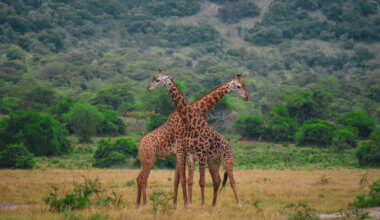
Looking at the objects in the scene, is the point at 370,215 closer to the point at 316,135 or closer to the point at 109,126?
the point at 316,135

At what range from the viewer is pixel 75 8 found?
394 feet

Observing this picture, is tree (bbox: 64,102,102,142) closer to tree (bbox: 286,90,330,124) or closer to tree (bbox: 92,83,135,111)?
tree (bbox: 92,83,135,111)

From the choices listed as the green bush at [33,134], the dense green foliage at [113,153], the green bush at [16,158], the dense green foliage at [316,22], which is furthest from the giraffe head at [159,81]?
the dense green foliage at [316,22]

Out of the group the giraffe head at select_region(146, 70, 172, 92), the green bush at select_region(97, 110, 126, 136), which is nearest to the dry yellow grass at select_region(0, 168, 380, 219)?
the giraffe head at select_region(146, 70, 172, 92)

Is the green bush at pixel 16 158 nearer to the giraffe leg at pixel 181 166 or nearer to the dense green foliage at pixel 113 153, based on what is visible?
the dense green foliage at pixel 113 153

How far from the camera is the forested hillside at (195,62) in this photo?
128 feet

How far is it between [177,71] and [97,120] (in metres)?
41.1

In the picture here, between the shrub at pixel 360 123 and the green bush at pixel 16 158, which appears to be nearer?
the green bush at pixel 16 158

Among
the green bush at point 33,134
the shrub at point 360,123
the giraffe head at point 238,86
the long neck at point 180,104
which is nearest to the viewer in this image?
the long neck at point 180,104

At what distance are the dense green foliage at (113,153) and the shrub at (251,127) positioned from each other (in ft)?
48.2

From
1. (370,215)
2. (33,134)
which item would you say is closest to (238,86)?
(370,215)

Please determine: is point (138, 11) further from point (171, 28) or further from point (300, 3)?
point (300, 3)

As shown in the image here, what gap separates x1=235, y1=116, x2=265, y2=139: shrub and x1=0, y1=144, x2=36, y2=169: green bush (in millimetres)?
21120

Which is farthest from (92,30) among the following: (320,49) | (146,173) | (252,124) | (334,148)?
(146,173)
